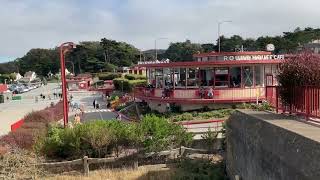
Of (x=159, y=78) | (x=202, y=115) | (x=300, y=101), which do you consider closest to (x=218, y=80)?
(x=202, y=115)

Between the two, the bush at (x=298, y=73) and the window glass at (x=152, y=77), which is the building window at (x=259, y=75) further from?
the bush at (x=298, y=73)

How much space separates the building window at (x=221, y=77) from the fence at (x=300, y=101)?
21.7 metres

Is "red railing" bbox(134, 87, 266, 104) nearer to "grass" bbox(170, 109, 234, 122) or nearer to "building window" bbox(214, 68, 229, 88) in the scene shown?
"grass" bbox(170, 109, 234, 122)

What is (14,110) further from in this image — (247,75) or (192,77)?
(247,75)

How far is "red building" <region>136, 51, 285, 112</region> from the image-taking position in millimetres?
36125

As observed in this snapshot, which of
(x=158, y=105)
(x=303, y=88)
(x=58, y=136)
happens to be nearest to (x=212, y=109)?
(x=158, y=105)

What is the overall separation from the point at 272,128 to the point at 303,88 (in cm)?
200

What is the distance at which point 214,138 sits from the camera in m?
22.6

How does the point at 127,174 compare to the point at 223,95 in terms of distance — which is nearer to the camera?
the point at 127,174

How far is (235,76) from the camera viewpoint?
→ 37.6 metres

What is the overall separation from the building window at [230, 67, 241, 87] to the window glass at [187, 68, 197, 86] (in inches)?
107

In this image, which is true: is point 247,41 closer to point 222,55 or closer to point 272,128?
point 222,55

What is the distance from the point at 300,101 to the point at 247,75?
23.7 m

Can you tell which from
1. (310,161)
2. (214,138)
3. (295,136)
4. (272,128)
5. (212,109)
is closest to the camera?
(310,161)
